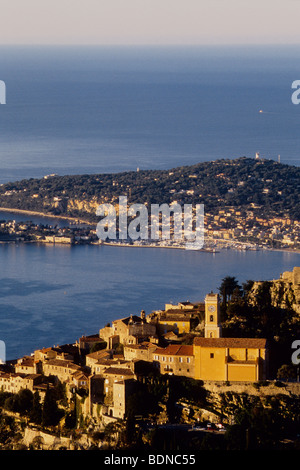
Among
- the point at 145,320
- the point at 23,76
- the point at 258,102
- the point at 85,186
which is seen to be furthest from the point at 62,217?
the point at 23,76

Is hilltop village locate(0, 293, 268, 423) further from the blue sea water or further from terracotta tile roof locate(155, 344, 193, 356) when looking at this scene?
the blue sea water

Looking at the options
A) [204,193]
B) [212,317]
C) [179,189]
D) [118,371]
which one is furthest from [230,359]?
[179,189]

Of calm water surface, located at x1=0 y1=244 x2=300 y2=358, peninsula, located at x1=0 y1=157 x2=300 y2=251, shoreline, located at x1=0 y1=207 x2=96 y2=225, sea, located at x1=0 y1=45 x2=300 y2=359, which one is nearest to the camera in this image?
calm water surface, located at x1=0 y1=244 x2=300 y2=358

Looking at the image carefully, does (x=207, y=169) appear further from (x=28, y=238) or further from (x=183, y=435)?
(x=183, y=435)

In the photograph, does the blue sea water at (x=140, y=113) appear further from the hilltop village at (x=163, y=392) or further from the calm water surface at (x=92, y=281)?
the hilltop village at (x=163, y=392)

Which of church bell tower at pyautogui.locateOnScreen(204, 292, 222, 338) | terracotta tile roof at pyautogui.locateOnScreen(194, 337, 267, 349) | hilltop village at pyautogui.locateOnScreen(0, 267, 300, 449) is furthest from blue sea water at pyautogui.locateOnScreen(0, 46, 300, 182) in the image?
terracotta tile roof at pyautogui.locateOnScreen(194, 337, 267, 349)

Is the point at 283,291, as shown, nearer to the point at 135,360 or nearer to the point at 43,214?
the point at 135,360
